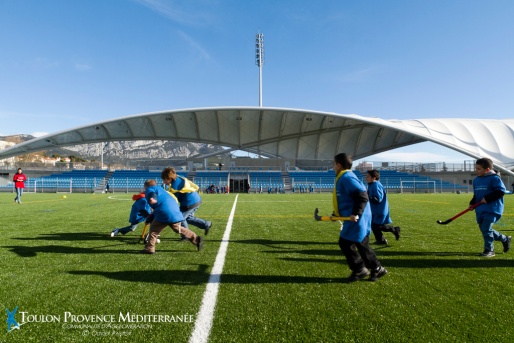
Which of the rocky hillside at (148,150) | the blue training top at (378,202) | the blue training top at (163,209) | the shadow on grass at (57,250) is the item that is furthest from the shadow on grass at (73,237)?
the rocky hillside at (148,150)

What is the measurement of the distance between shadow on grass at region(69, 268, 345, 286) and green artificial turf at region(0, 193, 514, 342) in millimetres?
12

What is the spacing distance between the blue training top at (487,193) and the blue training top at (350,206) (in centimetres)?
258

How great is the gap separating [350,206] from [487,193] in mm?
2820

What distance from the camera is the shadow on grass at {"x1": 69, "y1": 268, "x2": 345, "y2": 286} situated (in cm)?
363

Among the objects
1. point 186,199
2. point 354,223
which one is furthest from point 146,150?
point 354,223

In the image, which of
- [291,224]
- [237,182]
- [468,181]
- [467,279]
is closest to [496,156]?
[468,181]

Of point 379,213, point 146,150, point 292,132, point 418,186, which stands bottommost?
point 418,186

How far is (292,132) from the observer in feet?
157

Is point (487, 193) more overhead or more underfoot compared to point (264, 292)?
more overhead

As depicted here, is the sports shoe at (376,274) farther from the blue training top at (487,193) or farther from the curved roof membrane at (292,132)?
the curved roof membrane at (292,132)

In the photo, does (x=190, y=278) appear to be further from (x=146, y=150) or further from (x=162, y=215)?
(x=146, y=150)

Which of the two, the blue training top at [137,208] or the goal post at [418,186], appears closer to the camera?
the blue training top at [137,208]

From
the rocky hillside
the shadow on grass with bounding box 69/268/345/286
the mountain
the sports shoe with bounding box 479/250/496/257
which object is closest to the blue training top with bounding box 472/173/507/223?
the sports shoe with bounding box 479/250/496/257

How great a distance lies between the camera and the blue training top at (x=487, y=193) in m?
4.89
